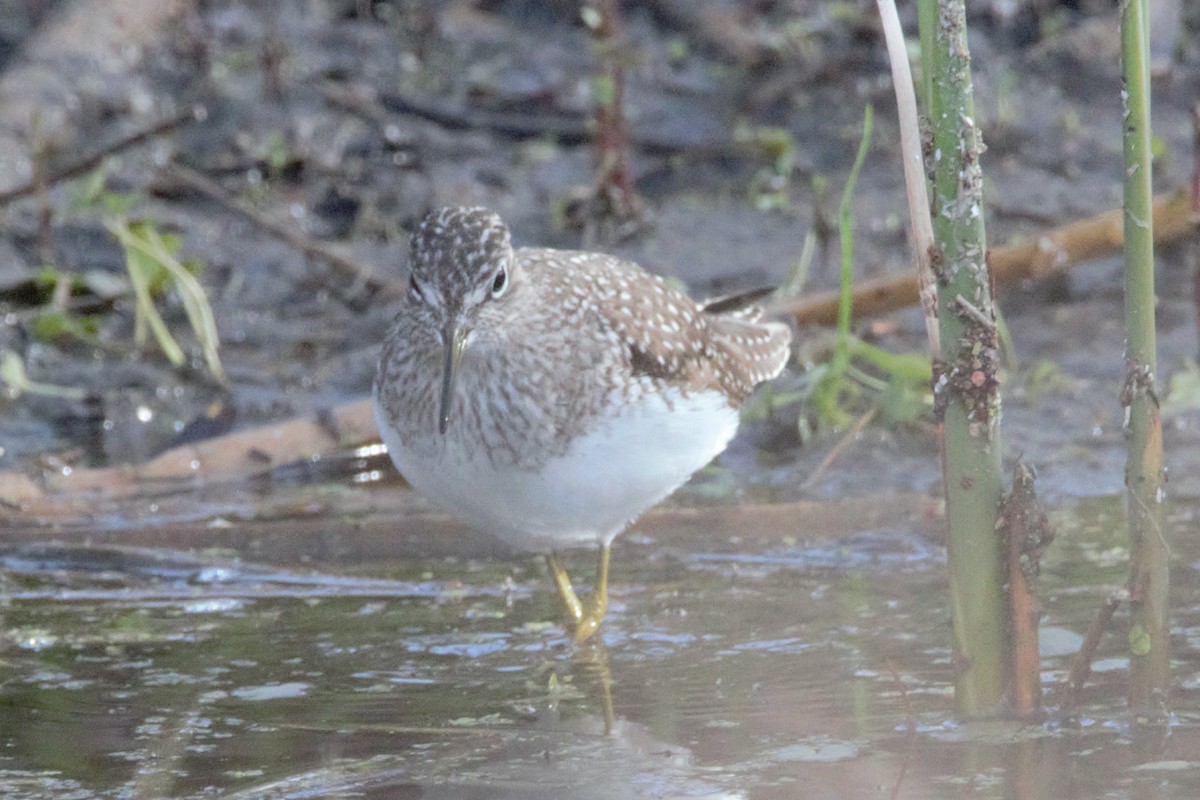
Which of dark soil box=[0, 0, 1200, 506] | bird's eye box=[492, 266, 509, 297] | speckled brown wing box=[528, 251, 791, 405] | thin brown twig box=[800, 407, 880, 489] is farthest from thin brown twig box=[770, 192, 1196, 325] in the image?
bird's eye box=[492, 266, 509, 297]

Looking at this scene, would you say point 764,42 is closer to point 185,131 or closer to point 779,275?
point 779,275

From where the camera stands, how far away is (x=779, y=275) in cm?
746

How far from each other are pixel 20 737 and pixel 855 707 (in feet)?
6.17

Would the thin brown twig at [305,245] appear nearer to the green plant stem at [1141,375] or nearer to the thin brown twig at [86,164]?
the thin brown twig at [86,164]

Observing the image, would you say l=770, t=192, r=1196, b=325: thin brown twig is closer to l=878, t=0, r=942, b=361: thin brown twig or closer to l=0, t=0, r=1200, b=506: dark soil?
l=0, t=0, r=1200, b=506: dark soil

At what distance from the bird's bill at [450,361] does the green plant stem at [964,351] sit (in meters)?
1.52

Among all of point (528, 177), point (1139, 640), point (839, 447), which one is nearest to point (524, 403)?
point (1139, 640)

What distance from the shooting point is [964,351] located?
3.08 metres

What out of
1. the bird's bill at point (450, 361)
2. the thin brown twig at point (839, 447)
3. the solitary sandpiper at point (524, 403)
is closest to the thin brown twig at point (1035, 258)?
the thin brown twig at point (839, 447)

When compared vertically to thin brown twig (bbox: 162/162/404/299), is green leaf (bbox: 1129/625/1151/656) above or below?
below

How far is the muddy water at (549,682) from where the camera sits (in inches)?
135

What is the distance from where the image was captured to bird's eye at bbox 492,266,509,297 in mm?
4473

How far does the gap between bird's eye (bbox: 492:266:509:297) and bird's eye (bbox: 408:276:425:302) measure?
191 mm

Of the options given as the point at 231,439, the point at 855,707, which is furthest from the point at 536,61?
the point at 855,707
